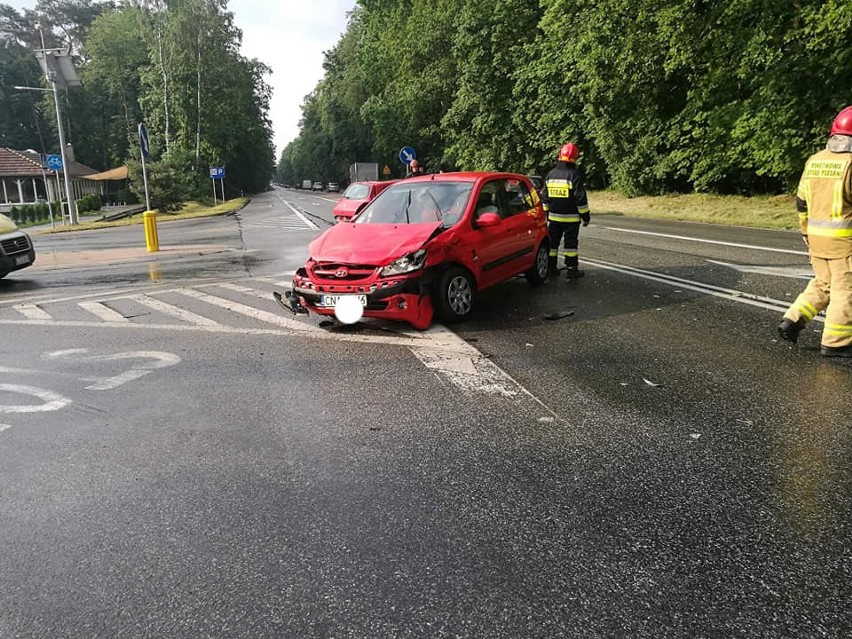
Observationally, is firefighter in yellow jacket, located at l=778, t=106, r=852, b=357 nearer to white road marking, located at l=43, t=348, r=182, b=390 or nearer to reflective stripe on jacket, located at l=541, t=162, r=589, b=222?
reflective stripe on jacket, located at l=541, t=162, r=589, b=222

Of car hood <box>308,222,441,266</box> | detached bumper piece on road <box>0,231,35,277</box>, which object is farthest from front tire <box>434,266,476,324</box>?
detached bumper piece on road <box>0,231,35,277</box>

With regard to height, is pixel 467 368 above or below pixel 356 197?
below

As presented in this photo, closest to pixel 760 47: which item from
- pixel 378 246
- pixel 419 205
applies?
pixel 419 205

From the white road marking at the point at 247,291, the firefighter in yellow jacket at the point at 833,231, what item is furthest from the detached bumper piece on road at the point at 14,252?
the firefighter in yellow jacket at the point at 833,231

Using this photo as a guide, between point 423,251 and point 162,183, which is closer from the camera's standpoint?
point 423,251

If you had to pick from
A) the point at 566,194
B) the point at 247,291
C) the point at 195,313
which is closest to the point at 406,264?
the point at 195,313

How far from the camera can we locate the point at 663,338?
6539 mm

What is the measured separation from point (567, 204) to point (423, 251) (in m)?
3.81

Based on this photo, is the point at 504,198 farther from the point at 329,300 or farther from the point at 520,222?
the point at 329,300

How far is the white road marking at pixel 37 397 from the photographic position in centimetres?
496

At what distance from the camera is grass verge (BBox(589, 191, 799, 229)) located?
2022cm

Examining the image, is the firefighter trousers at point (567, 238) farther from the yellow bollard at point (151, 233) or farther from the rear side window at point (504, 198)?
the yellow bollard at point (151, 233)

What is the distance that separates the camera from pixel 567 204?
991 centimetres

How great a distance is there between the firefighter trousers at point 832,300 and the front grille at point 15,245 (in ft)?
39.9
